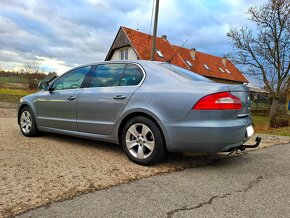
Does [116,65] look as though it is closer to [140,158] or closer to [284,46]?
[140,158]

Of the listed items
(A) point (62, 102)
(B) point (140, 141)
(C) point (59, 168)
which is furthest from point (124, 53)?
(C) point (59, 168)

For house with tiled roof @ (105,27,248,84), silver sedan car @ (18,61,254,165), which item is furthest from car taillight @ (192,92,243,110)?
house with tiled roof @ (105,27,248,84)

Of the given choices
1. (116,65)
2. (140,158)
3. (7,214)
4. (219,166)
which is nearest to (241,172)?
(219,166)

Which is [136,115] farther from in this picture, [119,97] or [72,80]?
[72,80]

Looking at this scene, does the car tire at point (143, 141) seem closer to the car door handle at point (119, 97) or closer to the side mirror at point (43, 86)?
the car door handle at point (119, 97)

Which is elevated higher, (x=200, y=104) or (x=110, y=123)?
(x=200, y=104)

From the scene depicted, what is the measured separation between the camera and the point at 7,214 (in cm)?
257

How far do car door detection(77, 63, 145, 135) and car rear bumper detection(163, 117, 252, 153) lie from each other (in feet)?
2.97

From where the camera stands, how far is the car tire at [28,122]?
19.5 feet

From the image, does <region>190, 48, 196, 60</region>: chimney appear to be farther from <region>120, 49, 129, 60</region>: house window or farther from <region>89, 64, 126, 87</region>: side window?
<region>89, 64, 126, 87</region>: side window

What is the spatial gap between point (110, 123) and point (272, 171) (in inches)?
95.3

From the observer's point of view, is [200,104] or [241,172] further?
[241,172]

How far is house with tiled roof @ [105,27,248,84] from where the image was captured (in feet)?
94.7

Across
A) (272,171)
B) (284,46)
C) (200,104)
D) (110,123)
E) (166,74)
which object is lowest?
(272,171)
